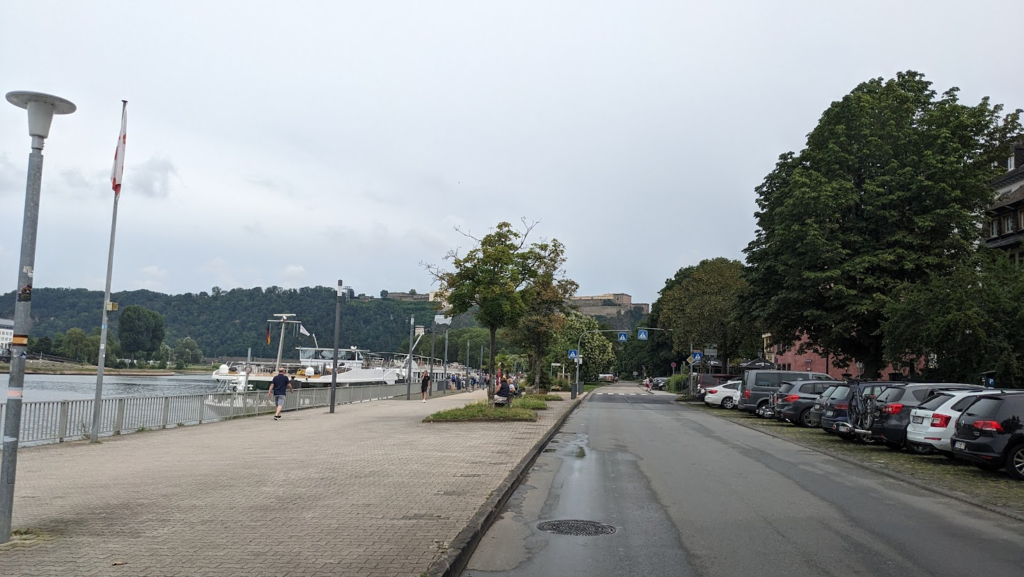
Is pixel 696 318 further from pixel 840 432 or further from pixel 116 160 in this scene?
pixel 116 160

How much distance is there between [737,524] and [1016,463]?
23.0 feet

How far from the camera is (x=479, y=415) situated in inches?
851

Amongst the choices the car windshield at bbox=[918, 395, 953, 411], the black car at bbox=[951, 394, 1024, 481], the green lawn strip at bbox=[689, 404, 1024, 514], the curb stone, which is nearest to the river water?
the curb stone

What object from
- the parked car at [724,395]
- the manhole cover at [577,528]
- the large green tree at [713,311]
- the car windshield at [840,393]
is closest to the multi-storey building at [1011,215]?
the large green tree at [713,311]

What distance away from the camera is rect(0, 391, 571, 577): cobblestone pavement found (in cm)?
574

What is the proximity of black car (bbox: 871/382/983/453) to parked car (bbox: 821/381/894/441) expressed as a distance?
0.54 m

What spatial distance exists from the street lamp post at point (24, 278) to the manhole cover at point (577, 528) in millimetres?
4928

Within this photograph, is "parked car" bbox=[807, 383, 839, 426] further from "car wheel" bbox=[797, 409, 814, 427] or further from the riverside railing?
the riverside railing

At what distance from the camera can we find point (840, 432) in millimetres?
18312

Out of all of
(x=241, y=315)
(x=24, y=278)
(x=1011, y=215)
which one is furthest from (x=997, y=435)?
(x=241, y=315)

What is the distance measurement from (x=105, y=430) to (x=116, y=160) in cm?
621

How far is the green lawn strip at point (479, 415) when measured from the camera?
21375 mm

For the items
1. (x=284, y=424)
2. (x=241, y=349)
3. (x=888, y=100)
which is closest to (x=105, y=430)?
(x=284, y=424)

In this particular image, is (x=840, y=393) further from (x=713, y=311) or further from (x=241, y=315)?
(x=241, y=315)
